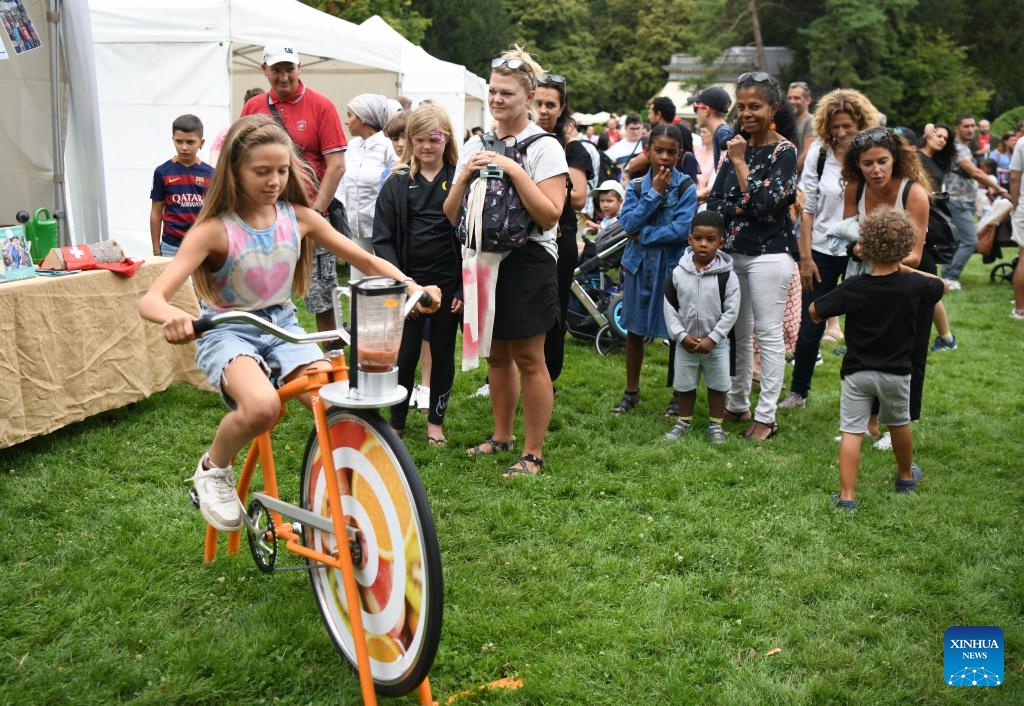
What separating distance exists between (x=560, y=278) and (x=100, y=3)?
7.94 meters

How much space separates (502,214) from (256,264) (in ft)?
5.28

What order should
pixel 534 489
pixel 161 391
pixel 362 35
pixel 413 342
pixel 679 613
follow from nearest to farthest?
pixel 679 613 → pixel 534 489 → pixel 413 342 → pixel 161 391 → pixel 362 35

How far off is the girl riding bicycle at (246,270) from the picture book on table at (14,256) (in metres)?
2.31

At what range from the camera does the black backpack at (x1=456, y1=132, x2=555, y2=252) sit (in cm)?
460

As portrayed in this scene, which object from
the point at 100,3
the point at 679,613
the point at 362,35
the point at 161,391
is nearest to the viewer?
the point at 679,613

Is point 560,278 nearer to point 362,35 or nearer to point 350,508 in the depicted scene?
point 350,508

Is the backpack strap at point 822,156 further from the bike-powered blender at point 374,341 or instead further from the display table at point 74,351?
the display table at point 74,351

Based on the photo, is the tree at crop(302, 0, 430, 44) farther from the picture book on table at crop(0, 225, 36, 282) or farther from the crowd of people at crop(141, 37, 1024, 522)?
the picture book on table at crop(0, 225, 36, 282)

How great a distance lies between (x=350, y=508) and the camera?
300 centimetres

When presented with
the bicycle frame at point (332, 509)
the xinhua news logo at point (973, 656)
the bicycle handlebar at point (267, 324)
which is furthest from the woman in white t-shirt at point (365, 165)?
the xinhua news logo at point (973, 656)

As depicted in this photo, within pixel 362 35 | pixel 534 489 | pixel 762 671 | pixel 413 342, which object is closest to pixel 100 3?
pixel 362 35

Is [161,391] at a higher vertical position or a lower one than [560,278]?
lower

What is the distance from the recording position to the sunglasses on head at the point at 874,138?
5.10m

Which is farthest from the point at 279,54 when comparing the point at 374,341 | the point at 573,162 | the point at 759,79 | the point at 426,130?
the point at 374,341
